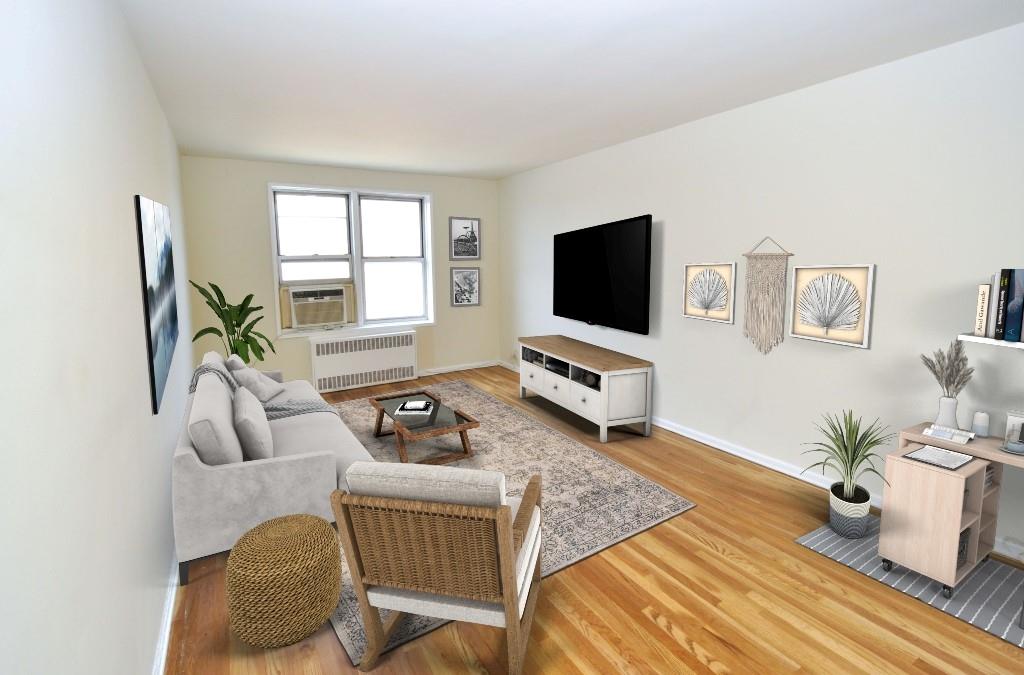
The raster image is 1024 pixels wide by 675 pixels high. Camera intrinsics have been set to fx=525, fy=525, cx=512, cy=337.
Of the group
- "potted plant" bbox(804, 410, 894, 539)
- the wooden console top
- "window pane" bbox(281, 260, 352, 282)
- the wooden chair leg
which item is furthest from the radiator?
"potted plant" bbox(804, 410, 894, 539)

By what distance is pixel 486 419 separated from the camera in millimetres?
4957

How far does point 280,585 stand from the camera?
2070 millimetres

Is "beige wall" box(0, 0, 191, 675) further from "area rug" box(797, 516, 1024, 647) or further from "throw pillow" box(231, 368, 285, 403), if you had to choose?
"area rug" box(797, 516, 1024, 647)

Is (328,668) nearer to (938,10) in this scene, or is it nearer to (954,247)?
(954,247)

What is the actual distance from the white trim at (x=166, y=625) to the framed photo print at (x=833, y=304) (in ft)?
12.3

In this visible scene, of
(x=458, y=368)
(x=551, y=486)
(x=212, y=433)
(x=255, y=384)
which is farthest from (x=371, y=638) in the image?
(x=458, y=368)

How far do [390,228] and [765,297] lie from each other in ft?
14.7

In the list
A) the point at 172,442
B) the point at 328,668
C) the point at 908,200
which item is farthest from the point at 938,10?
the point at 172,442

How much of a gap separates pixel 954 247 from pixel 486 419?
3601 millimetres

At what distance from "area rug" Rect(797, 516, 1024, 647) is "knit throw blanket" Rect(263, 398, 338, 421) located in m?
3.25

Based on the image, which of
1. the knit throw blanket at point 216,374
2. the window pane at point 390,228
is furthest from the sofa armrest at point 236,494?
the window pane at point 390,228

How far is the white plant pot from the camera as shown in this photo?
9.36 feet

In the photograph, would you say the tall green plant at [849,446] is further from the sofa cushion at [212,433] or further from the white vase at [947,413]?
the sofa cushion at [212,433]

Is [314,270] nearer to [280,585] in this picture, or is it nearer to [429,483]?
[280,585]
